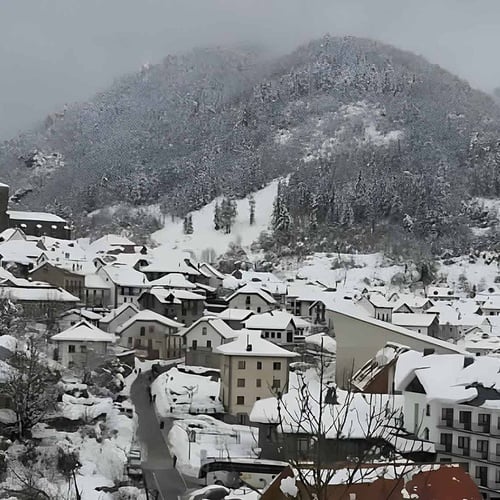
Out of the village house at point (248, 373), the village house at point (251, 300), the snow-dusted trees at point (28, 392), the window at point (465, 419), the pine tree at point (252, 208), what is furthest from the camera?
the pine tree at point (252, 208)

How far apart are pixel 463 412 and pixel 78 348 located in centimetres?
1722

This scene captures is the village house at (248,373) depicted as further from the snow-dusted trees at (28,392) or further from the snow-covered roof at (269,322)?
the snow-covered roof at (269,322)

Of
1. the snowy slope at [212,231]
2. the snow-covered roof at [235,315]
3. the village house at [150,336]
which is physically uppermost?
the snowy slope at [212,231]

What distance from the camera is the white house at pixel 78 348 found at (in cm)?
3147

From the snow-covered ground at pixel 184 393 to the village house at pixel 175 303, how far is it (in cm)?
1128

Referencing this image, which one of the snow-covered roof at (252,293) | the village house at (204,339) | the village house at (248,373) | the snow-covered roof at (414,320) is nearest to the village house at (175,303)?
the snow-covered roof at (252,293)

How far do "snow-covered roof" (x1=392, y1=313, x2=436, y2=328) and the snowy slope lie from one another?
1748 inches

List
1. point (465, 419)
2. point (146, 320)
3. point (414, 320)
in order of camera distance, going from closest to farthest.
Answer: point (465, 419) < point (146, 320) < point (414, 320)

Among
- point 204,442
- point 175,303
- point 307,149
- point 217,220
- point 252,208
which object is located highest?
point 307,149

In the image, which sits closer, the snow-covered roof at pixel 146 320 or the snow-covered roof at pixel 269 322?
the snow-covered roof at pixel 146 320

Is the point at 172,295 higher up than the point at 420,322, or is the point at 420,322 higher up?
the point at 172,295

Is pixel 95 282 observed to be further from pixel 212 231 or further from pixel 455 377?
pixel 212 231

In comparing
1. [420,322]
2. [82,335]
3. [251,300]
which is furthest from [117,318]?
[420,322]

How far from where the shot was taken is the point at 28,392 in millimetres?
23109
